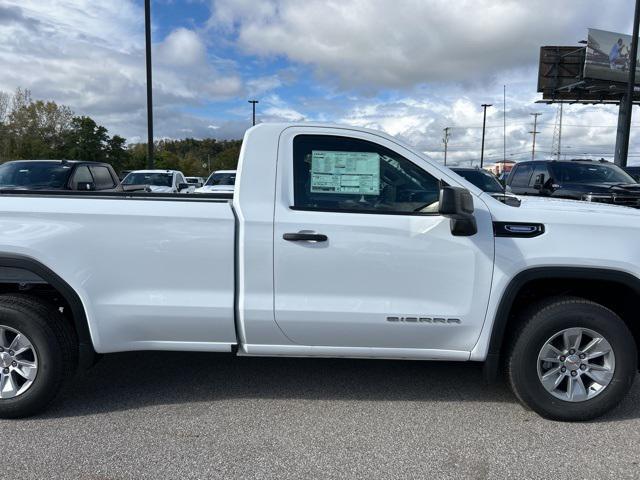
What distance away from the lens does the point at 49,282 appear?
3385 millimetres

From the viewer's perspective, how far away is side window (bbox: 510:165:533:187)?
10.9 meters

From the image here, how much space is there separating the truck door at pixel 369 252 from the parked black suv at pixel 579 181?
6.33 meters

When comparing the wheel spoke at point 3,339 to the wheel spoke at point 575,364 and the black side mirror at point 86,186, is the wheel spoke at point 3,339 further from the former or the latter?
the black side mirror at point 86,186

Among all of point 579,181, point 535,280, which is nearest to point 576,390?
point 535,280

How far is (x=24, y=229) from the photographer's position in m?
3.36

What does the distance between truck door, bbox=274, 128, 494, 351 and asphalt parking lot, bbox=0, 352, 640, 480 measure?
0.54 meters

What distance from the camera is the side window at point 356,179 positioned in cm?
342

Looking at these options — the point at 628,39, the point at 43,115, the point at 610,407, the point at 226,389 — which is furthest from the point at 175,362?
the point at 43,115

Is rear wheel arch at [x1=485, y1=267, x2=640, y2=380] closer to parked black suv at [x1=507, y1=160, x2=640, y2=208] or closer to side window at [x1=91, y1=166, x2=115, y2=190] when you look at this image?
parked black suv at [x1=507, y1=160, x2=640, y2=208]

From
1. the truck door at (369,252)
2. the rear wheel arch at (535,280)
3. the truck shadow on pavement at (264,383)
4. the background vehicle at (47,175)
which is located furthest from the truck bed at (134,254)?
the background vehicle at (47,175)

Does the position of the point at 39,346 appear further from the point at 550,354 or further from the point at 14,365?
the point at 550,354

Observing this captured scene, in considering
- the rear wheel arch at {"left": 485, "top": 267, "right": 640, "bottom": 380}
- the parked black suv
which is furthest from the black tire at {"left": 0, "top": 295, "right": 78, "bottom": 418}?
the parked black suv

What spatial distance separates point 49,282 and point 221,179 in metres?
11.2

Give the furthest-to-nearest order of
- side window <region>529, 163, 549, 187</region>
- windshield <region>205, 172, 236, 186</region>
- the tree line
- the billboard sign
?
the tree line, the billboard sign, windshield <region>205, 172, 236, 186</region>, side window <region>529, 163, 549, 187</region>
